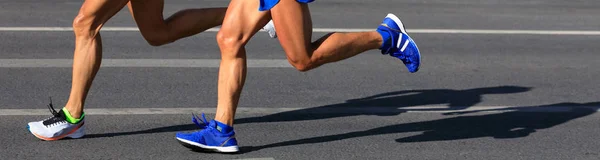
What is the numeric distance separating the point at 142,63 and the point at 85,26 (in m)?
3.13

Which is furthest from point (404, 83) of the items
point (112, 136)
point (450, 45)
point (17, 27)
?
point (17, 27)

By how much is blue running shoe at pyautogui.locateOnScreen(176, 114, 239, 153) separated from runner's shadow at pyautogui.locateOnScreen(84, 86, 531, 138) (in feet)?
2.13

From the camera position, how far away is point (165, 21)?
700 centimetres

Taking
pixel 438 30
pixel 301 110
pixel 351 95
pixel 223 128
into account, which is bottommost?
pixel 438 30

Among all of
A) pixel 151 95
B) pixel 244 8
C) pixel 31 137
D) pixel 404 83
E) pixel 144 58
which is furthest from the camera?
pixel 144 58

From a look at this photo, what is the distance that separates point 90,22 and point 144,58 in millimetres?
3411

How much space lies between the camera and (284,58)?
403 inches

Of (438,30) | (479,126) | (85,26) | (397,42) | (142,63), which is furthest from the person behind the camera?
(438,30)

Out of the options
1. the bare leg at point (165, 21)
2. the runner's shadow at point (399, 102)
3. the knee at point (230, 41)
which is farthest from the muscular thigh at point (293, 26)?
the runner's shadow at point (399, 102)

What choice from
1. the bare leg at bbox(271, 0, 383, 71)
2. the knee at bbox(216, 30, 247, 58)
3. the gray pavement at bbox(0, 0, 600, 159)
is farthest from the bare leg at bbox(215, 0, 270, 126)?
the gray pavement at bbox(0, 0, 600, 159)

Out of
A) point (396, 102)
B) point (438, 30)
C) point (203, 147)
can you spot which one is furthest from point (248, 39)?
point (438, 30)

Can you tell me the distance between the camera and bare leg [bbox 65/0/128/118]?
21.8ft

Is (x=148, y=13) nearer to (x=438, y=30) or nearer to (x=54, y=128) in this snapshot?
(x=54, y=128)

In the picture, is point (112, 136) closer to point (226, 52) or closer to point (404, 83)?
point (226, 52)
